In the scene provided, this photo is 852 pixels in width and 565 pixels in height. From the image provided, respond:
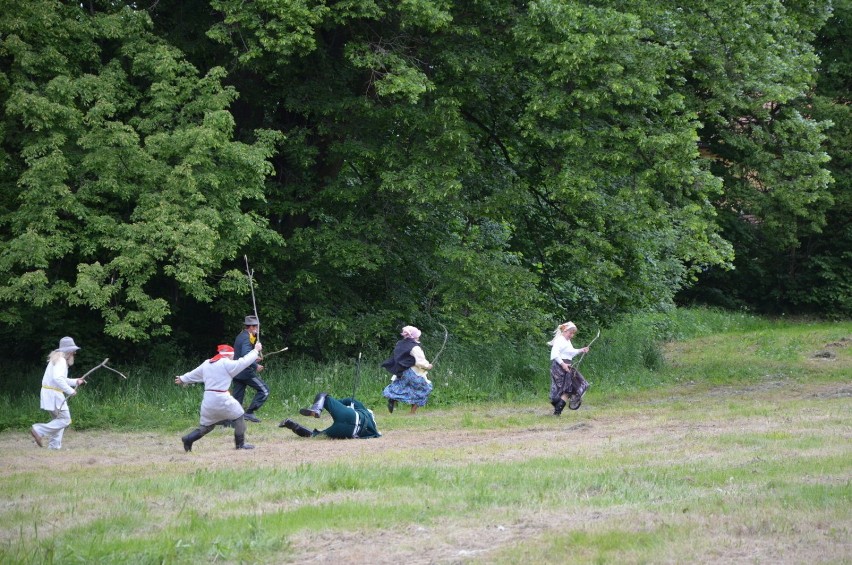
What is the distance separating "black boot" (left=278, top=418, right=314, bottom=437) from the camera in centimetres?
1538

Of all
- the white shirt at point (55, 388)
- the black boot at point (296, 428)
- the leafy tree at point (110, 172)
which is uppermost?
the leafy tree at point (110, 172)

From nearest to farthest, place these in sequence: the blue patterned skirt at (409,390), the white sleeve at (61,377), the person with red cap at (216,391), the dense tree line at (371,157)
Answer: the person with red cap at (216,391) → the white sleeve at (61,377) → the dense tree line at (371,157) → the blue patterned skirt at (409,390)

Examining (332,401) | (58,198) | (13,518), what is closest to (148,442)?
(332,401)

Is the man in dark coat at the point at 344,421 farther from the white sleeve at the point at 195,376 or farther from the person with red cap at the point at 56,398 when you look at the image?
the person with red cap at the point at 56,398

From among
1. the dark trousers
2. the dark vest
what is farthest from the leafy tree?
the dark vest

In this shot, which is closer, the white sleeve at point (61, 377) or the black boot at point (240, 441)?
the black boot at point (240, 441)

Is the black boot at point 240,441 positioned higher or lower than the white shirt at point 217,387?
lower

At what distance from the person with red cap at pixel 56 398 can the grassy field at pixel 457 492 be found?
599mm

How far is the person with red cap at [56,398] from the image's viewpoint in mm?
15359

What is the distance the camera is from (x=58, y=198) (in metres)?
18.3

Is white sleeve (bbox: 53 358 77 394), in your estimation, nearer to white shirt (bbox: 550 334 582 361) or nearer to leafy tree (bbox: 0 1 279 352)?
leafy tree (bbox: 0 1 279 352)

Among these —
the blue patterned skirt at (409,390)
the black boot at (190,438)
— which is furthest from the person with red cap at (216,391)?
the blue patterned skirt at (409,390)

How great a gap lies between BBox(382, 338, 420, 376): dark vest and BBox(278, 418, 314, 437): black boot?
10.7 ft

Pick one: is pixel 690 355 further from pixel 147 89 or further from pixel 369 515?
pixel 369 515
